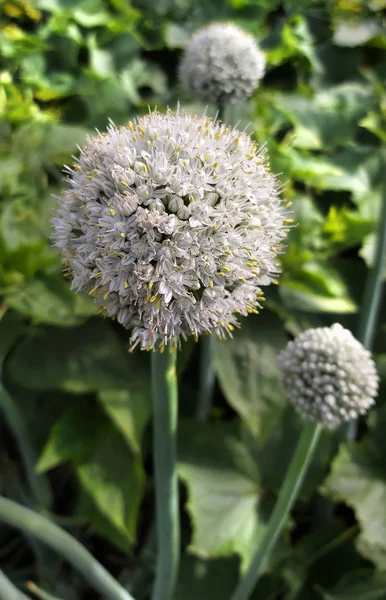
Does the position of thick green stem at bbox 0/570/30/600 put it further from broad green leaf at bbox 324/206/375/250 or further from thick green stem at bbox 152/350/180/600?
broad green leaf at bbox 324/206/375/250

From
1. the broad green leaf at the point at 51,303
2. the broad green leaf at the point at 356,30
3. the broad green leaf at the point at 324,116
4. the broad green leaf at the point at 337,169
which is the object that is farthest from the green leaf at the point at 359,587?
the broad green leaf at the point at 356,30

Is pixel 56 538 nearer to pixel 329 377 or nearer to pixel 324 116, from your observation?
pixel 329 377

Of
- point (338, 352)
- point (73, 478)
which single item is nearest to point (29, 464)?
point (73, 478)

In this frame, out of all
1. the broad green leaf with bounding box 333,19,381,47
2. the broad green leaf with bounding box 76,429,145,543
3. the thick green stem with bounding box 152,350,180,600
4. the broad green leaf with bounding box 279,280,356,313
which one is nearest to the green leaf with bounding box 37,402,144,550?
the broad green leaf with bounding box 76,429,145,543

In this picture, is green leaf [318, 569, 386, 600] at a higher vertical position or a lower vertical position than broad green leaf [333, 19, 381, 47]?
lower

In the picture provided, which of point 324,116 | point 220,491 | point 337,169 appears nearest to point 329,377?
point 220,491
